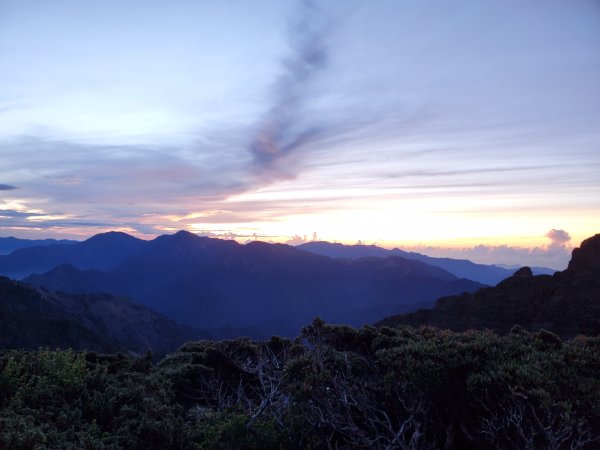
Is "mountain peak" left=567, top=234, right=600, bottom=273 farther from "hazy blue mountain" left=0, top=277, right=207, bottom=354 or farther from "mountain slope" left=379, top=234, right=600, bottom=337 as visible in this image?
"hazy blue mountain" left=0, top=277, right=207, bottom=354

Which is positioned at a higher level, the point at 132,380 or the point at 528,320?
the point at 132,380

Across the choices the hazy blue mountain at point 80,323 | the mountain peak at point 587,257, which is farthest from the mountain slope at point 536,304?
the hazy blue mountain at point 80,323

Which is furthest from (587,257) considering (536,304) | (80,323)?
(80,323)

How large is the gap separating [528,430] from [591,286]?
4482cm

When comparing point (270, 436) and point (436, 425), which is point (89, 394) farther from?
point (436, 425)

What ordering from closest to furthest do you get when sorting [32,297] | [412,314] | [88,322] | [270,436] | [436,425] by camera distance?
1. [270,436]
2. [436,425]
3. [412,314]
4. [32,297]
5. [88,322]

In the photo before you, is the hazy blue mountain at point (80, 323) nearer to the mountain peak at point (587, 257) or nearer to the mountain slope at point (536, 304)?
the mountain slope at point (536, 304)

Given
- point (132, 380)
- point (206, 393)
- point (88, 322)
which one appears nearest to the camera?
point (132, 380)

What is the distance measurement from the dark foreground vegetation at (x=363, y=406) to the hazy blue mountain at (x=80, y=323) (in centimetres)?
2976

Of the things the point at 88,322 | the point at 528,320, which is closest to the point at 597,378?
the point at 528,320

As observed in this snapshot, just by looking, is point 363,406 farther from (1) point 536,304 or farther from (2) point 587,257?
(2) point 587,257

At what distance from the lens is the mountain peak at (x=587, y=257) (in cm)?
4850

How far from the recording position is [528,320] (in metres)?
41.8

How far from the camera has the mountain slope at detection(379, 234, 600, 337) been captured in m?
39.3
